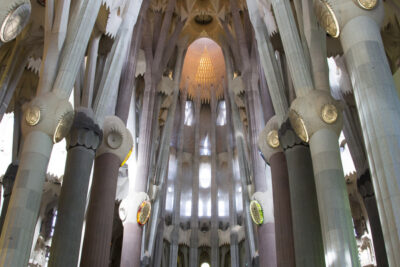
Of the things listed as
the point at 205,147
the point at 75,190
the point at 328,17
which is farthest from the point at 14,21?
the point at 205,147

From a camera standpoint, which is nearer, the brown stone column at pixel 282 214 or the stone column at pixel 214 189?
the brown stone column at pixel 282 214

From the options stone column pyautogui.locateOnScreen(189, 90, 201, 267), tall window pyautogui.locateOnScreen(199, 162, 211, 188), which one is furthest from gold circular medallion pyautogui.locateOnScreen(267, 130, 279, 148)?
tall window pyautogui.locateOnScreen(199, 162, 211, 188)

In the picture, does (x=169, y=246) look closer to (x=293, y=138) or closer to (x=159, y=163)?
(x=159, y=163)

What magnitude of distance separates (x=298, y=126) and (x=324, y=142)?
3.64 feet

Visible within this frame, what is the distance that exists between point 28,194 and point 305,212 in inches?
233

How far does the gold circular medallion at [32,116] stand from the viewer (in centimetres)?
870

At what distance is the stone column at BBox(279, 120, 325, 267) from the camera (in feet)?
29.5

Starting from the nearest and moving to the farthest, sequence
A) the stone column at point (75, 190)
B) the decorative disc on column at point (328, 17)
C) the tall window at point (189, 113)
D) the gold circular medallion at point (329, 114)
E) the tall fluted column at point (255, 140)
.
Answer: the decorative disc on column at point (328, 17), the gold circular medallion at point (329, 114), the stone column at point (75, 190), the tall fluted column at point (255, 140), the tall window at point (189, 113)

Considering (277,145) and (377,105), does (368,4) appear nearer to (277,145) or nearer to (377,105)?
(377,105)

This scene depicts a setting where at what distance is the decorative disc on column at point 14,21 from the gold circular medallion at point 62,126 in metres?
1.97

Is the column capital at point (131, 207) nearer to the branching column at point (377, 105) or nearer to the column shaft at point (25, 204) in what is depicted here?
the column shaft at point (25, 204)

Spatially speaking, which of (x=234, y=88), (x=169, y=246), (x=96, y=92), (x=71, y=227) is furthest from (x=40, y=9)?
(x=169, y=246)

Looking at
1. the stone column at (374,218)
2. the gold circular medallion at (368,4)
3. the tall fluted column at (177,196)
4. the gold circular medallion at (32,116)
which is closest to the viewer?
the gold circular medallion at (368,4)

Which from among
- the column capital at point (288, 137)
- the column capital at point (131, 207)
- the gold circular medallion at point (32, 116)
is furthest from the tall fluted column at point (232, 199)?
the gold circular medallion at point (32, 116)
